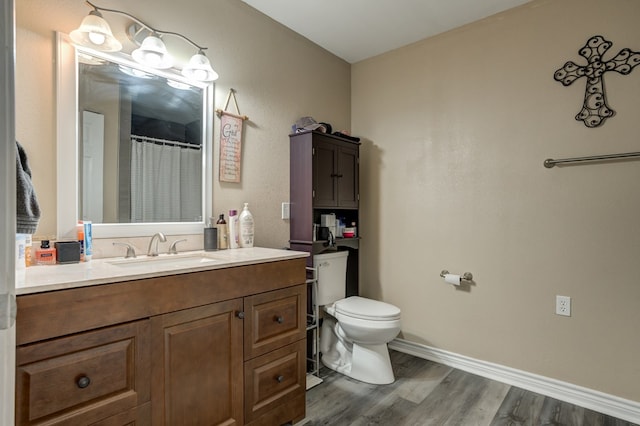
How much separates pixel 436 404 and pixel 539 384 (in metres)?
0.72

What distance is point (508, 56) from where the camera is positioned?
2.31 m

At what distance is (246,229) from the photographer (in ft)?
6.82

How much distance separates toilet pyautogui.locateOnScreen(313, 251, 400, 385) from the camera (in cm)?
221

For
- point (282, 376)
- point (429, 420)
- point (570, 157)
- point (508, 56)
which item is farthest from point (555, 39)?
point (282, 376)

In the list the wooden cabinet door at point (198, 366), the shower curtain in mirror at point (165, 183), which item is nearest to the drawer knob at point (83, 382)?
the wooden cabinet door at point (198, 366)

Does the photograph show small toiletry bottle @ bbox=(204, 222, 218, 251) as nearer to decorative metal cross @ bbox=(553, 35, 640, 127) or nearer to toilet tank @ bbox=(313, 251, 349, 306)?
toilet tank @ bbox=(313, 251, 349, 306)

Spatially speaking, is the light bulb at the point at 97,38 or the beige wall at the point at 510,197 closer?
the light bulb at the point at 97,38

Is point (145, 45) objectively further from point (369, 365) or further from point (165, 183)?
point (369, 365)

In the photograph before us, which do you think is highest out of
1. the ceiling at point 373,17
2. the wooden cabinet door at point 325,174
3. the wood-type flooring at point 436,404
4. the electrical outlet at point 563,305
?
the ceiling at point 373,17

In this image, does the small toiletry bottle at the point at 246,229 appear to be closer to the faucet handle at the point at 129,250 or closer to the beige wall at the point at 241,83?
the beige wall at the point at 241,83

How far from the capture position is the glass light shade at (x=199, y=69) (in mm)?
1849

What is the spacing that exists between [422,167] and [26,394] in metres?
2.53

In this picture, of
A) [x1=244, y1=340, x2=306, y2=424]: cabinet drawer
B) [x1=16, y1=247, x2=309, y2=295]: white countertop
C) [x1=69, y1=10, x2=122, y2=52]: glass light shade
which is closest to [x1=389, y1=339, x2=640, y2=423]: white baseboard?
[x1=244, y1=340, x2=306, y2=424]: cabinet drawer

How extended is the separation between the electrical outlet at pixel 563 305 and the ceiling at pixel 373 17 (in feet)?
6.24
